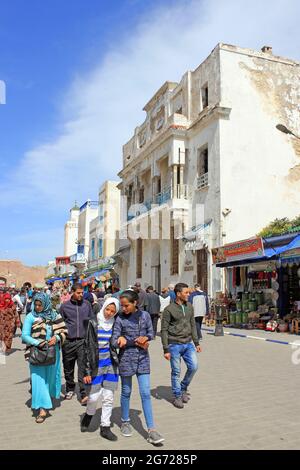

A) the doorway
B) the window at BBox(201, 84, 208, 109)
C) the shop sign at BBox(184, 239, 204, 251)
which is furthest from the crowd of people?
the window at BBox(201, 84, 208, 109)

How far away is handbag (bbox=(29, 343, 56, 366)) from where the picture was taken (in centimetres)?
556

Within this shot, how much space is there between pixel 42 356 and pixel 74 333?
92 centimetres

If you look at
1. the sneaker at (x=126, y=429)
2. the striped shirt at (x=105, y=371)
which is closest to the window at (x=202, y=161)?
the striped shirt at (x=105, y=371)

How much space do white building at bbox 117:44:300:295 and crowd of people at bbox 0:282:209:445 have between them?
541 inches

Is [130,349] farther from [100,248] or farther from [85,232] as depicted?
[85,232]

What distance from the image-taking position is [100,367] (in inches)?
195

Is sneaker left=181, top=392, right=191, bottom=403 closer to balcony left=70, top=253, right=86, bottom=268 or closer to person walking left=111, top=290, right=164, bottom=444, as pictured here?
person walking left=111, top=290, right=164, bottom=444

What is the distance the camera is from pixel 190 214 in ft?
74.9

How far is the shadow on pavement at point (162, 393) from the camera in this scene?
6430 millimetres

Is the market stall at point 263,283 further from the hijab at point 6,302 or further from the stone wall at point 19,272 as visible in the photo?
the stone wall at point 19,272

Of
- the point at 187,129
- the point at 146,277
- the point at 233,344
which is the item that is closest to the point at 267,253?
the point at 233,344

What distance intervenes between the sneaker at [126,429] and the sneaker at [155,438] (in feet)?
1.01

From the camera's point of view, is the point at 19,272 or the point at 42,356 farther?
the point at 19,272

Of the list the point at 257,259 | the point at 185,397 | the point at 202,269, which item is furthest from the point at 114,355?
the point at 202,269
